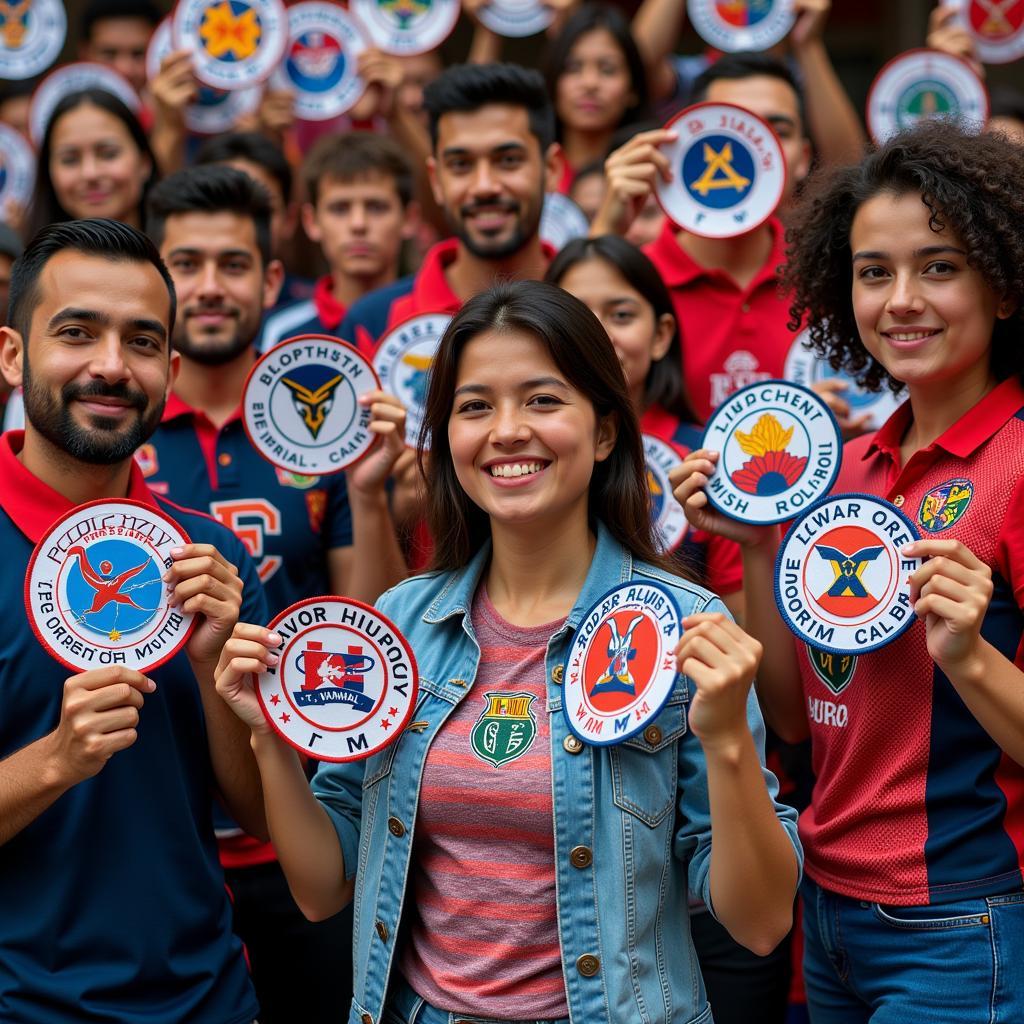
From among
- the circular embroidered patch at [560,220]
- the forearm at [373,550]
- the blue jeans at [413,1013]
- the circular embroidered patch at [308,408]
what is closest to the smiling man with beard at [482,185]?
the circular embroidered patch at [560,220]

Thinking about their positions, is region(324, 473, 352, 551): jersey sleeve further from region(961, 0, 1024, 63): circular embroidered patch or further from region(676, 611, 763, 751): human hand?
region(961, 0, 1024, 63): circular embroidered patch

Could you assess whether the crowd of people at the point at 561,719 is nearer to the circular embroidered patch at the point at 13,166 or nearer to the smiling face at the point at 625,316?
the smiling face at the point at 625,316

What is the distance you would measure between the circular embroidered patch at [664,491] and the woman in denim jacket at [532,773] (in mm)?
1018

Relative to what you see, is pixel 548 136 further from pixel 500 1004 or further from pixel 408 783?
pixel 500 1004

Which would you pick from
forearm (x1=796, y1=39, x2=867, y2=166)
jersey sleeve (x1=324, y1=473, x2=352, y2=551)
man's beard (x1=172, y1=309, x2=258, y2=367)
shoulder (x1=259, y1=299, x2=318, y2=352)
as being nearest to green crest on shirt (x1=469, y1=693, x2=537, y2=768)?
jersey sleeve (x1=324, y1=473, x2=352, y2=551)

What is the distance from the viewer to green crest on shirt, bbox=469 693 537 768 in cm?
304

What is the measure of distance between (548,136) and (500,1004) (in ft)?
13.2

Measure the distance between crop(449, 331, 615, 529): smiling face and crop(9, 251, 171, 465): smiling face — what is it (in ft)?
2.72

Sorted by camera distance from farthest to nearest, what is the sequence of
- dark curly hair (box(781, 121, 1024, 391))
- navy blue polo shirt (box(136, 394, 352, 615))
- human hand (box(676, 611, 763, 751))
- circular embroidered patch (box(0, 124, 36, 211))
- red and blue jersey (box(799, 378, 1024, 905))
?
circular embroidered patch (box(0, 124, 36, 211)), navy blue polo shirt (box(136, 394, 352, 615)), dark curly hair (box(781, 121, 1024, 391)), red and blue jersey (box(799, 378, 1024, 905)), human hand (box(676, 611, 763, 751))

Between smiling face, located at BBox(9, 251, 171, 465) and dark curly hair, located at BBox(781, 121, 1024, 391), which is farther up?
dark curly hair, located at BBox(781, 121, 1024, 391)

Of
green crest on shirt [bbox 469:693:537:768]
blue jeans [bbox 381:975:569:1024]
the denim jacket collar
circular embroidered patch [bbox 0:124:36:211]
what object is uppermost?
circular embroidered patch [bbox 0:124:36:211]

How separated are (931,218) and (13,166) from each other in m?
5.85

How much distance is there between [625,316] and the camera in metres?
4.86

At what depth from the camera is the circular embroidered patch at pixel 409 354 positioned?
5066mm
